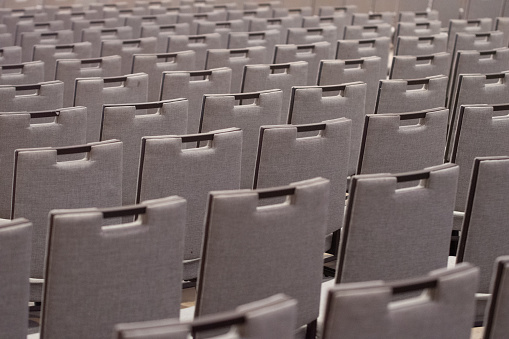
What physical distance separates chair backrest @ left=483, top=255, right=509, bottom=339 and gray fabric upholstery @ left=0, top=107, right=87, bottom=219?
2.52 metres

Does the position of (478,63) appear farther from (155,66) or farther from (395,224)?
(395,224)

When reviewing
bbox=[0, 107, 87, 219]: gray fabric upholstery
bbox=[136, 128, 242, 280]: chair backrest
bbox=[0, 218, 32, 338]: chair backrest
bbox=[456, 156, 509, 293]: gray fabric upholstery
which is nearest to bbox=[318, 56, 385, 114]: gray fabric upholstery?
bbox=[0, 107, 87, 219]: gray fabric upholstery

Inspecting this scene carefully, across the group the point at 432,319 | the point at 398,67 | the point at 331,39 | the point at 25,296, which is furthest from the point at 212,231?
the point at 331,39

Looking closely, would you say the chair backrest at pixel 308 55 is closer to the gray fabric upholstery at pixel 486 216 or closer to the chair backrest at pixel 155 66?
the chair backrest at pixel 155 66

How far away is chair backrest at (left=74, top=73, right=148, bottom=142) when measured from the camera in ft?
16.2

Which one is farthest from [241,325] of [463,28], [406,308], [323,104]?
[463,28]

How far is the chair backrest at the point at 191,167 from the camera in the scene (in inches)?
130

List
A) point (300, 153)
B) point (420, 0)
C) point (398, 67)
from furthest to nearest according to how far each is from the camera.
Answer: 1. point (420, 0)
2. point (398, 67)
3. point (300, 153)

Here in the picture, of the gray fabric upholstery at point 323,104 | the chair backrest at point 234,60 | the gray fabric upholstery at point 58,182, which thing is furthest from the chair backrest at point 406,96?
the gray fabric upholstery at point 58,182

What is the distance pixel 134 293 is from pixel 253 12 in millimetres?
8795

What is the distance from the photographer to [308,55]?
6.72 metres

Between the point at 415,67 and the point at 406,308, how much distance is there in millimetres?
4289

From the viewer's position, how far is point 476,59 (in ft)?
20.2

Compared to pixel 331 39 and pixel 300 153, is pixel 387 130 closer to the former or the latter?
pixel 300 153
